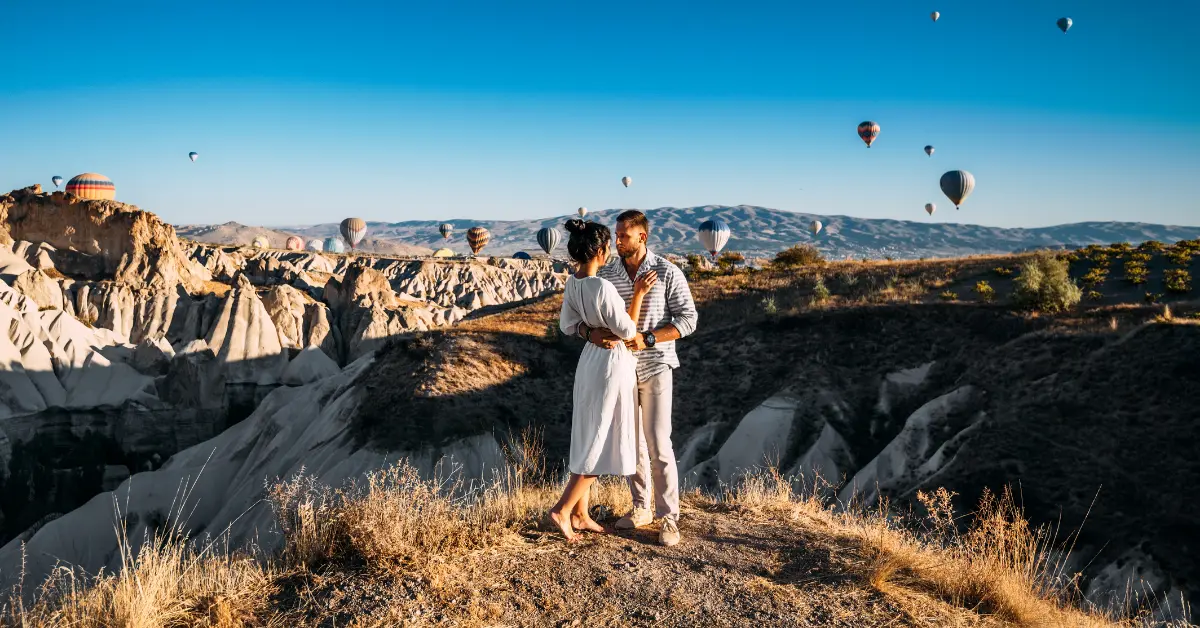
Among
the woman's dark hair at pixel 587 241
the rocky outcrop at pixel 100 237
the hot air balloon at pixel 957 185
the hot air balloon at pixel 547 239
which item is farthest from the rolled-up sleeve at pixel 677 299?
the hot air balloon at pixel 547 239

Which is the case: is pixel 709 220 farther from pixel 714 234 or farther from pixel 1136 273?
pixel 1136 273

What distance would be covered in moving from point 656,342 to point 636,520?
132cm

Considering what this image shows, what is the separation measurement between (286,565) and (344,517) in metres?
0.40

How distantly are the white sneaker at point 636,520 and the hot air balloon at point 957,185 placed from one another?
1650 inches

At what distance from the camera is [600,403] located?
4477mm

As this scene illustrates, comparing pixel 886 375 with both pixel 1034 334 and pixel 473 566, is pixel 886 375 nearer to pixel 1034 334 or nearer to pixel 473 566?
pixel 1034 334

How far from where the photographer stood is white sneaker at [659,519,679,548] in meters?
4.84

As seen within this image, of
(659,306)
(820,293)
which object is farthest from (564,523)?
(820,293)

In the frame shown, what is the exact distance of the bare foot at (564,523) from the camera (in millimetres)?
4695

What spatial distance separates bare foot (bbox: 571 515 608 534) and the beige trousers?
0.39 metres

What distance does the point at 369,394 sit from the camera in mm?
16625

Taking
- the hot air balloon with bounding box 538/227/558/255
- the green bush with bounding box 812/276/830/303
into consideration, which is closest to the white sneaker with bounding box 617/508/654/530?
the green bush with bounding box 812/276/830/303

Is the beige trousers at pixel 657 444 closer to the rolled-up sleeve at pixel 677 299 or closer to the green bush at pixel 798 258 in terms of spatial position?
the rolled-up sleeve at pixel 677 299

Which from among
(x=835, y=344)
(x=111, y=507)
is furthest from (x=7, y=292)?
(x=835, y=344)
